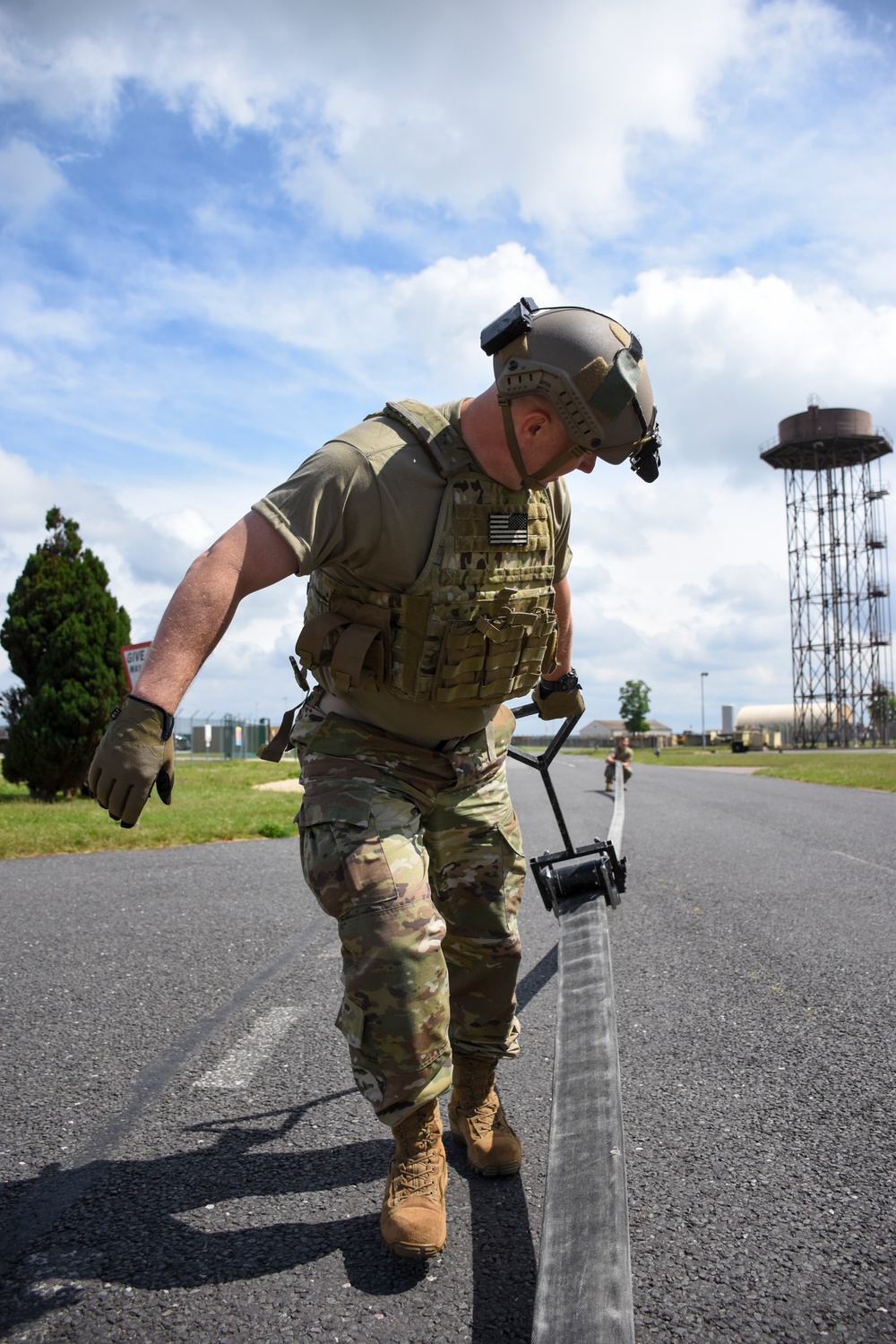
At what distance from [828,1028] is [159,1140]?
2264 millimetres

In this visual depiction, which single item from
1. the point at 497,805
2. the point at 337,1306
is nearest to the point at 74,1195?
the point at 337,1306

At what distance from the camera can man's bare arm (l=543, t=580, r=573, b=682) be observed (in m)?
3.08

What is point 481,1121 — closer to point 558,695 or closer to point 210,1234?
point 210,1234

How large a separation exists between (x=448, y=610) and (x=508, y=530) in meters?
0.26

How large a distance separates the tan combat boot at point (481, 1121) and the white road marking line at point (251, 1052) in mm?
779

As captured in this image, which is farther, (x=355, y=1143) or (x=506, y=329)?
(x=355, y=1143)

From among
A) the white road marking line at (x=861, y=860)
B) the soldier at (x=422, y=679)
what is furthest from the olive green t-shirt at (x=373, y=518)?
the white road marking line at (x=861, y=860)

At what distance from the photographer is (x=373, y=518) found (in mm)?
2318

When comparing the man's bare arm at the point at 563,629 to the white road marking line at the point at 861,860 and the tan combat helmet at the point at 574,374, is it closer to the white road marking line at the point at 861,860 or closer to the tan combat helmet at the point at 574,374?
the tan combat helmet at the point at 574,374

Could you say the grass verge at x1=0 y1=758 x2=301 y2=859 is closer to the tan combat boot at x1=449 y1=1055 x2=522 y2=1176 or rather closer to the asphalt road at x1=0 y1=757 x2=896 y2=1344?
the asphalt road at x1=0 y1=757 x2=896 y2=1344

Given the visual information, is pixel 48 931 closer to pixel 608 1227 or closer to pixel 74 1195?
pixel 74 1195

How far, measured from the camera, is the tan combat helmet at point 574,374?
235 centimetres

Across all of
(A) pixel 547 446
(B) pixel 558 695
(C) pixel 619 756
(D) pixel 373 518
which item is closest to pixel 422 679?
(D) pixel 373 518

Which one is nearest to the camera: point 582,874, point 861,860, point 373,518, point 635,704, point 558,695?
point 373,518
